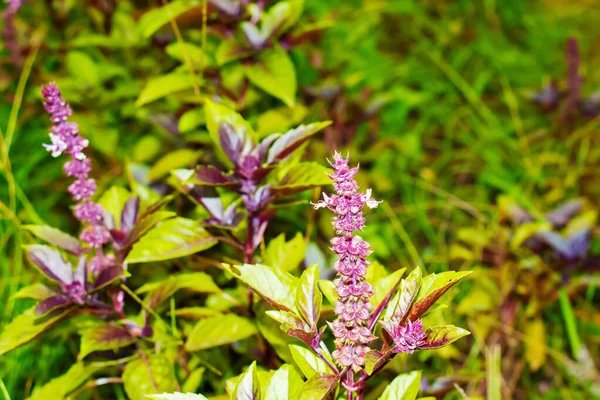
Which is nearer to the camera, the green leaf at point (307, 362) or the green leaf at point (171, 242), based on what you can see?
the green leaf at point (307, 362)

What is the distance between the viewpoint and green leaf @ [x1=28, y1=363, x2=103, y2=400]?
52.5 inches

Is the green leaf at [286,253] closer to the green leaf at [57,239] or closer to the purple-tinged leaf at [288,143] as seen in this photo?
the purple-tinged leaf at [288,143]

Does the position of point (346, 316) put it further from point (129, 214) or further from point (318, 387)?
point (129, 214)

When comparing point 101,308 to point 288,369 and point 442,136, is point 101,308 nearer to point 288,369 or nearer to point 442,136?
Result: point 288,369

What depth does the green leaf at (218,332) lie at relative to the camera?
1335mm

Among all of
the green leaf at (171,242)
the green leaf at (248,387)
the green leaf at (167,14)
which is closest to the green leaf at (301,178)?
the green leaf at (171,242)

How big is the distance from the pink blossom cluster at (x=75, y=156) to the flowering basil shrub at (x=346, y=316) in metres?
0.38

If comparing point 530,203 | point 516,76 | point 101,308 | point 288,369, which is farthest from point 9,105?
point 516,76

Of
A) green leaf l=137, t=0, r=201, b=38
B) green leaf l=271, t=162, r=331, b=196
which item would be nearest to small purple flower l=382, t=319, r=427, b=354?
green leaf l=271, t=162, r=331, b=196

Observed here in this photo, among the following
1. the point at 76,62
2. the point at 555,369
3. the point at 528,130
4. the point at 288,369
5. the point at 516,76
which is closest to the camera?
the point at 288,369

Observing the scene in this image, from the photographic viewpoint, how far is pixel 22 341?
1229 mm

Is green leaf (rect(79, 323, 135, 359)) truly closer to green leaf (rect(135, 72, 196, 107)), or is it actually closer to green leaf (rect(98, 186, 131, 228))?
green leaf (rect(98, 186, 131, 228))

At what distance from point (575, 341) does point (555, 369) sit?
189mm

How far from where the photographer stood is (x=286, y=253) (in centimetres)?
145
